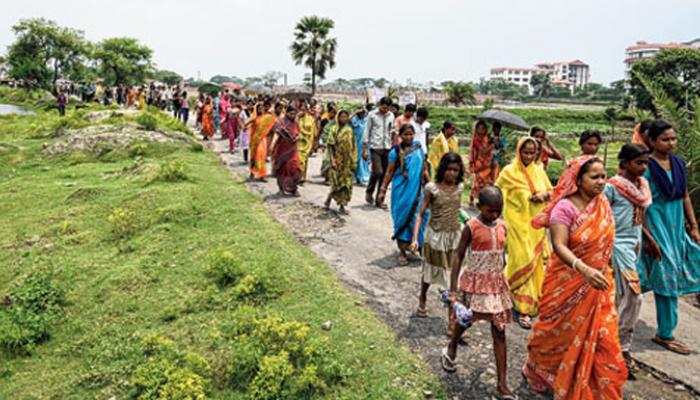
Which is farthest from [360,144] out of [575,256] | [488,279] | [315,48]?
[315,48]

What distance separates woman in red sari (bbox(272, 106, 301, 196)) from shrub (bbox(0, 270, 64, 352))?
4.57 metres

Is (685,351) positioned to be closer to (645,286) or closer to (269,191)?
(645,286)

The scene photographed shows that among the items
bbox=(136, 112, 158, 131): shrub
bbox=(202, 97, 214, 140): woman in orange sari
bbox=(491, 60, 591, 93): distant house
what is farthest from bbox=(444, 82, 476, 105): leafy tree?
bbox=(491, 60, 591, 93): distant house

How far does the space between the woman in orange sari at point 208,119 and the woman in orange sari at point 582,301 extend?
17751mm

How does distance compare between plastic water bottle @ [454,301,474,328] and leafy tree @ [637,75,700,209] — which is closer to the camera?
plastic water bottle @ [454,301,474,328]

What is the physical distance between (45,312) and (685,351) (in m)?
6.06

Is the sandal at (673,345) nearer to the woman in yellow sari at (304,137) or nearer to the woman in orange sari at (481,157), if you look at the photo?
the woman in orange sari at (481,157)

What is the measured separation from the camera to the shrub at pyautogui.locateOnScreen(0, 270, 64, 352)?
5121mm

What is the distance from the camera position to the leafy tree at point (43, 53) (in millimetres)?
43219

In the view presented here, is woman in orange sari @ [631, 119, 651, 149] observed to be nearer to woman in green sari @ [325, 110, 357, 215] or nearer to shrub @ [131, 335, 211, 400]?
shrub @ [131, 335, 211, 400]

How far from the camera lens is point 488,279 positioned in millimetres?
3635

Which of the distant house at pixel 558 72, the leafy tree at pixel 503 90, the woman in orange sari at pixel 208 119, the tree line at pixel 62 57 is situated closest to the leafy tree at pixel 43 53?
the tree line at pixel 62 57

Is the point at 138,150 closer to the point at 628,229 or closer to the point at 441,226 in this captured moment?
the point at 441,226

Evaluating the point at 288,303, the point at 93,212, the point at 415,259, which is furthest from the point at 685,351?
the point at 93,212
